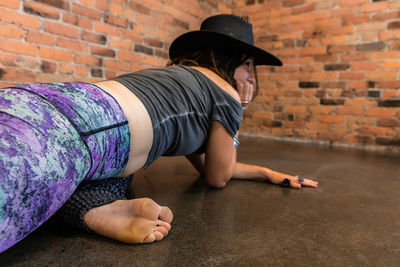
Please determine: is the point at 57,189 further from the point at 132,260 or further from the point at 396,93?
the point at 396,93

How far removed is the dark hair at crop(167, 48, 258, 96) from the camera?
118 cm

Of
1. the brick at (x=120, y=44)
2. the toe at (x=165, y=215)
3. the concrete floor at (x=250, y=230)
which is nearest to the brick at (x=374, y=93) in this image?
the concrete floor at (x=250, y=230)

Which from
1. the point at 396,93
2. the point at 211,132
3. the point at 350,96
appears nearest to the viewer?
the point at 211,132

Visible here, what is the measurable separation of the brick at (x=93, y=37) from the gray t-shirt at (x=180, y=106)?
1.45m

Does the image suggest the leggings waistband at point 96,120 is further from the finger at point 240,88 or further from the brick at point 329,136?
the brick at point 329,136

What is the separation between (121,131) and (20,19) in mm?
1591

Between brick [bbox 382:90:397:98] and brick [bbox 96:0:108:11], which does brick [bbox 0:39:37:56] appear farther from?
brick [bbox 382:90:397:98]

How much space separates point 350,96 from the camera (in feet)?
9.82

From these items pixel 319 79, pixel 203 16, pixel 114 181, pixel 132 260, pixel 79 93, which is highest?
pixel 203 16

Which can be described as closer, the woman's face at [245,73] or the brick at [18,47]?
the woman's face at [245,73]

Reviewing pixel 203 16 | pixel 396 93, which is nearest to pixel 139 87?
pixel 203 16

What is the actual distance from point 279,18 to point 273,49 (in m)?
0.34

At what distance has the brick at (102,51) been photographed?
89.9 inches

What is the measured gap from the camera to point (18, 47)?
1880 mm
